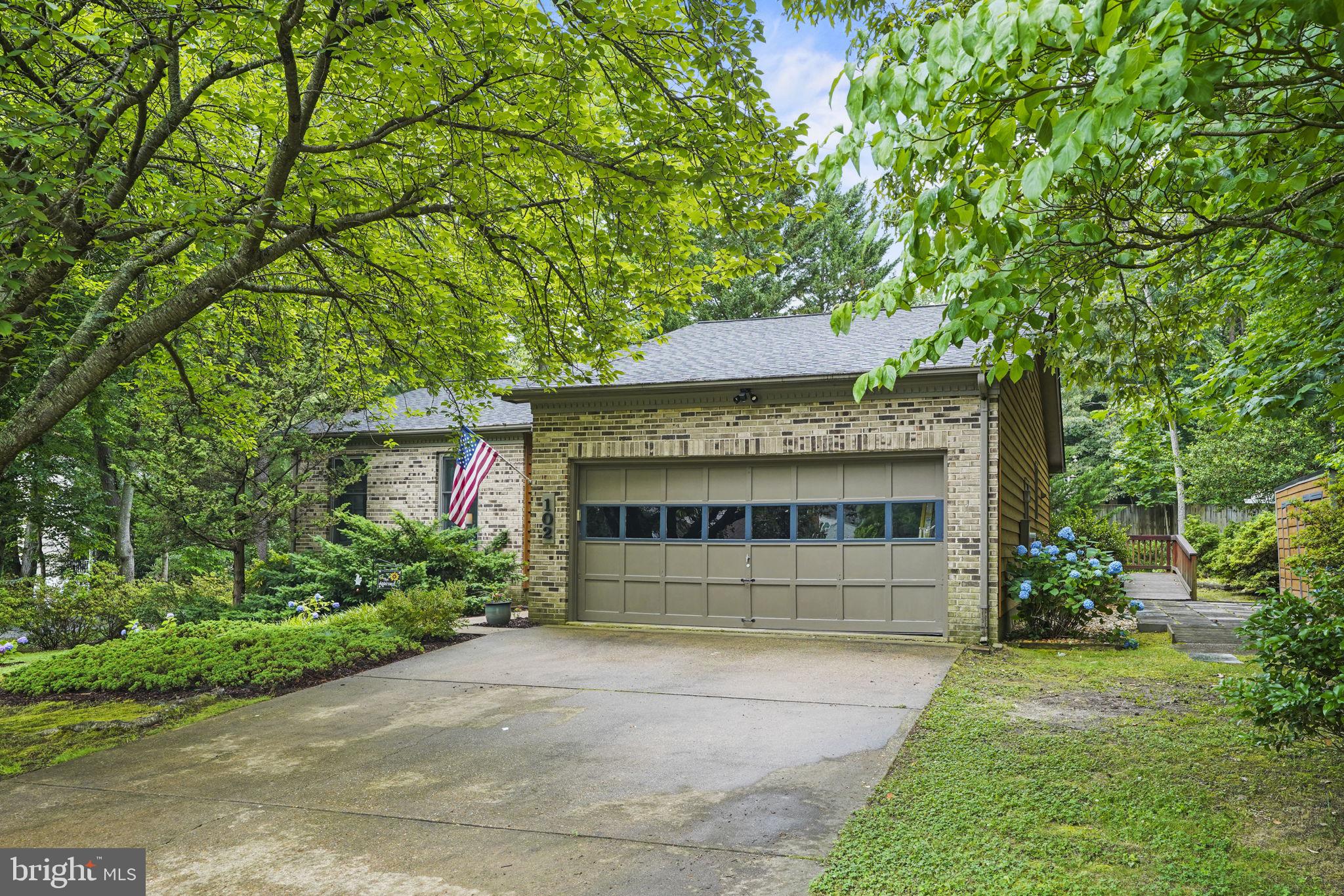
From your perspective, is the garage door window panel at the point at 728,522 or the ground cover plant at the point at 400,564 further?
the ground cover plant at the point at 400,564

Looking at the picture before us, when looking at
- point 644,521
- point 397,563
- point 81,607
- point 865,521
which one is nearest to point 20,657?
point 81,607

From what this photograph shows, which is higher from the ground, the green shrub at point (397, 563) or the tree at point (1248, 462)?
the tree at point (1248, 462)

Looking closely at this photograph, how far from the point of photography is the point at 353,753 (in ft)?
19.7

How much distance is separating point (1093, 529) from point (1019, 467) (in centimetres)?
1003

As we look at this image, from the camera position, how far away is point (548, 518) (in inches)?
508

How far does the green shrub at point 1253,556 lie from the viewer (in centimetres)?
1744

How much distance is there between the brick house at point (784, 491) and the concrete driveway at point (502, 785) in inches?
97.2

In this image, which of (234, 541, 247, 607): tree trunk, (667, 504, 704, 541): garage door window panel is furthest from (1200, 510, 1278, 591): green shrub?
(234, 541, 247, 607): tree trunk

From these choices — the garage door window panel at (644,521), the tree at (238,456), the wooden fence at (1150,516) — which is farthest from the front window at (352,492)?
the wooden fence at (1150,516)

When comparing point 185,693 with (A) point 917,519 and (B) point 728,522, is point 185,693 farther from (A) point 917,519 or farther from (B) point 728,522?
(A) point 917,519

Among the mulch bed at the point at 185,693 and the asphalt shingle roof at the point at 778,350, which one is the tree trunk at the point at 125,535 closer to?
the mulch bed at the point at 185,693

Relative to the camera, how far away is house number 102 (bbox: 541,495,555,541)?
12867 mm

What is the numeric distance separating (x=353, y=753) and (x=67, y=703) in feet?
14.5

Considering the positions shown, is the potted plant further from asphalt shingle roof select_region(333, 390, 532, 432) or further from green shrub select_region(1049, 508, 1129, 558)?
green shrub select_region(1049, 508, 1129, 558)
